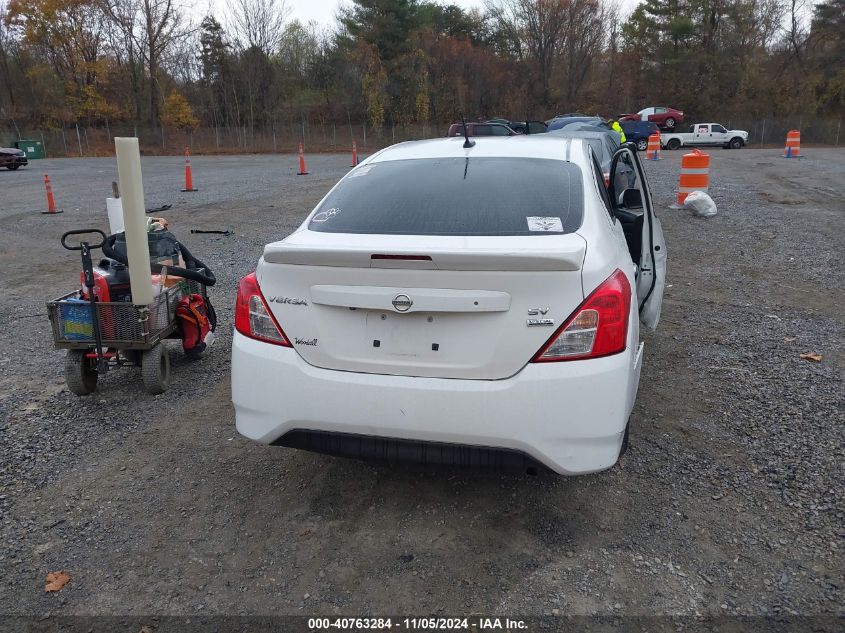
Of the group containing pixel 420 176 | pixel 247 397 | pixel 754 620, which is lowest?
pixel 754 620

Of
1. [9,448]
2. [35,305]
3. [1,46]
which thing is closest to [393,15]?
[1,46]

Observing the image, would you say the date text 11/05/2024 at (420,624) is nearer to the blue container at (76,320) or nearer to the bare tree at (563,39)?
the blue container at (76,320)

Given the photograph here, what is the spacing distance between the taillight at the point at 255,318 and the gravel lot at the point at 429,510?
863 millimetres

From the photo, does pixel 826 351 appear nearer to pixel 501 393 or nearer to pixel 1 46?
pixel 501 393

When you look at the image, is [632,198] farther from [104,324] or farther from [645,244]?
[104,324]

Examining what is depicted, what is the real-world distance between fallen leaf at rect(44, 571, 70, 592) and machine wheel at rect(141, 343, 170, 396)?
1864 millimetres

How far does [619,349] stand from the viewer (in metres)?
2.73

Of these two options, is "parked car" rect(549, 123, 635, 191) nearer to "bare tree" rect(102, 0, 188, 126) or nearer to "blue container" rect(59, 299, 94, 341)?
"blue container" rect(59, 299, 94, 341)

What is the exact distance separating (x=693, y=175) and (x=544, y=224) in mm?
10219

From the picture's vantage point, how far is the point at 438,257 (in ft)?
8.79

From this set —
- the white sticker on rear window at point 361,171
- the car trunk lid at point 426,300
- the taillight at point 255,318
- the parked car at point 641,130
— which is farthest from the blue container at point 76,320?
the parked car at point 641,130

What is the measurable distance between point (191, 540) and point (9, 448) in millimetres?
1615

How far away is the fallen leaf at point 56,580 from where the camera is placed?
270 centimetres

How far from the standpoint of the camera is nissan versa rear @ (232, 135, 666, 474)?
265 centimetres
